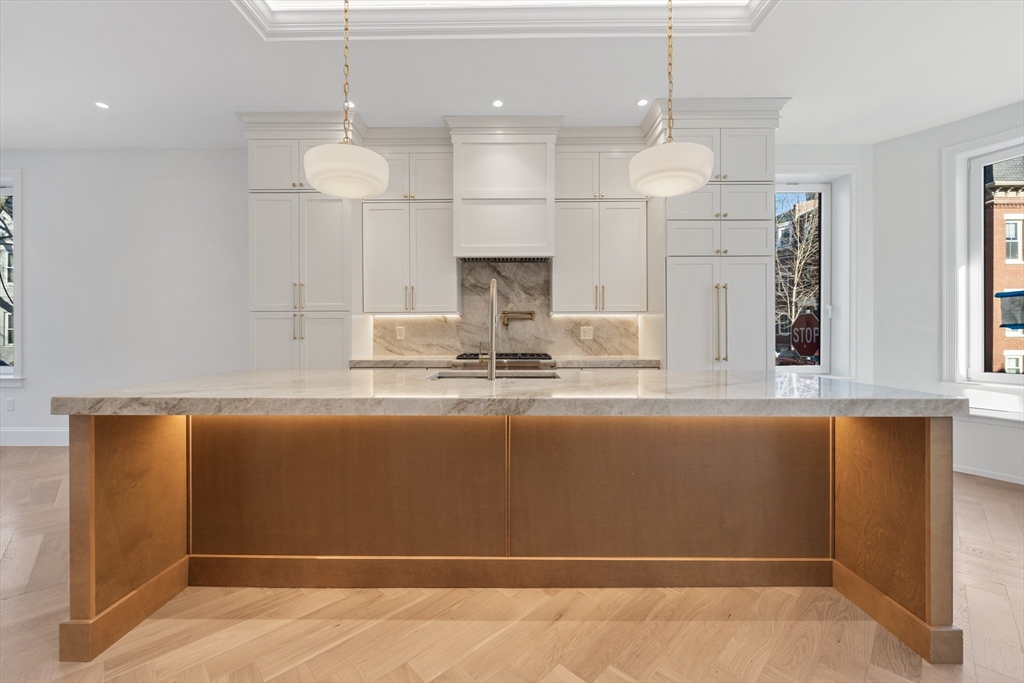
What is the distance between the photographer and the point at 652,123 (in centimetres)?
375

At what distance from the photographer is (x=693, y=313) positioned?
372 centimetres

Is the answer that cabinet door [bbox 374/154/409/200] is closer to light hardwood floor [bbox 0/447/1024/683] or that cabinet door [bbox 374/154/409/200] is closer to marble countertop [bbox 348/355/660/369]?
marble countertop [bbox 348/355/660/369]

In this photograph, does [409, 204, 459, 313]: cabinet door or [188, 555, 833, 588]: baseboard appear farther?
[409, 204, 459, 313]: cabinet door

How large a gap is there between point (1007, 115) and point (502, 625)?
16.0 ft

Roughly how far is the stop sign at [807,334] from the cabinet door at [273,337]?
4.31 meters

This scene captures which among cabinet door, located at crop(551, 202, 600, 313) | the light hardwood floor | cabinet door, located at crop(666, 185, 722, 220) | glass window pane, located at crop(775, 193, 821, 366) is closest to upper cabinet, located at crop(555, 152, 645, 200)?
cabinet door, located at crop(551, 202, 600, 313)

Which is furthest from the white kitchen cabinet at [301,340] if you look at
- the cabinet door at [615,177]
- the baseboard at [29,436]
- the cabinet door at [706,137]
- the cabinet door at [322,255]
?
the cabinet door at [706,137]

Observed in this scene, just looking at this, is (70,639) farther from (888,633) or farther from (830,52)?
(830,52)

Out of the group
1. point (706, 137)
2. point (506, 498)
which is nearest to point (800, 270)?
point (706, 137)

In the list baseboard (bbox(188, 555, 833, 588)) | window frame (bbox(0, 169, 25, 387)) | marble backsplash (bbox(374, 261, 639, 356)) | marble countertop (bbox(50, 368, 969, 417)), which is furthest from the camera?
window frame (bbox(0, 169, 25, 387))

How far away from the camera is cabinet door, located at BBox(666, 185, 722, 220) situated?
12.0 feet

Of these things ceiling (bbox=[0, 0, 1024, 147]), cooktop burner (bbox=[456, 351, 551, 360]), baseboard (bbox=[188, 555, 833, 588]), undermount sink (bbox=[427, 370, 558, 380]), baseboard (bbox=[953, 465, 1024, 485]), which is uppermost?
ceiling (bbox=[0, 0, 1024, 147])

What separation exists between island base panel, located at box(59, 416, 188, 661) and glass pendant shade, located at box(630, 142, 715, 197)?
2.05 m

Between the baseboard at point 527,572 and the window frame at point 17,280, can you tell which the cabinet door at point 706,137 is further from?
the window frame at point 17,280
